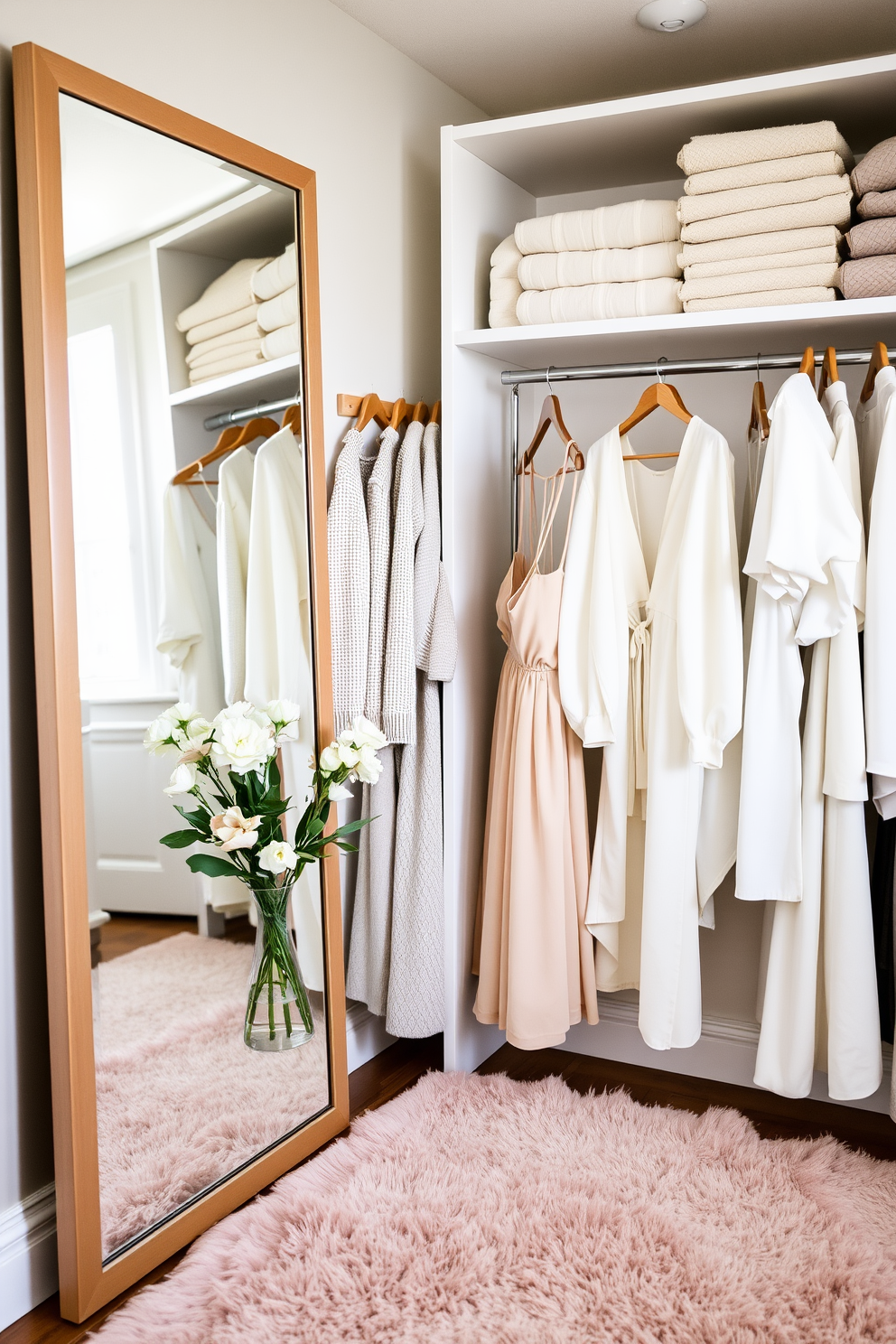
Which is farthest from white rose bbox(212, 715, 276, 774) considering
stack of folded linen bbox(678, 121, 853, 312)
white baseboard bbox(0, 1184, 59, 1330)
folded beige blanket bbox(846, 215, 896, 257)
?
folded beige blanket bbox(846, 215, 896, 257)

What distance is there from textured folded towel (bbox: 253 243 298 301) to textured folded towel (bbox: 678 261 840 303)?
80cm

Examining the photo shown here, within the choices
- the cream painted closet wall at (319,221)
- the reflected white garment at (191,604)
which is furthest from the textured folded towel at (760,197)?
the reflected white garment at (191,604)

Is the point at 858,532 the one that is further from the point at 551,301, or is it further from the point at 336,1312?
the point at 336,1312

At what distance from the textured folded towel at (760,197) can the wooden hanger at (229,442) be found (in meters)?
0.95

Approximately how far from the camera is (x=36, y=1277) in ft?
5.57

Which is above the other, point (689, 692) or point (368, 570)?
point (368, 570)

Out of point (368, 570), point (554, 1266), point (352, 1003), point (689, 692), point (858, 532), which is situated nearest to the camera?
point (554, 1266)

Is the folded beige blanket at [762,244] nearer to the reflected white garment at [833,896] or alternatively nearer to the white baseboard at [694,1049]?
the reflected white garment at [833,896]

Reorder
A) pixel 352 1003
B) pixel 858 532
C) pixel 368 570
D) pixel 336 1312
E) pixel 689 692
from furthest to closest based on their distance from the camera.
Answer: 1. pixel 352 1003
2. pixel 368 570
3. pixel 689 692
4. pixel 858 532
5. pixel 336 1312

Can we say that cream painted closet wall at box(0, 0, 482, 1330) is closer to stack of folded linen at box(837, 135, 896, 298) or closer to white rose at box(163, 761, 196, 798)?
white rose at box(163, 761, 196, 798)

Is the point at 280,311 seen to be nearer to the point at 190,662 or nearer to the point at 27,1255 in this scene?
the point at 190,662

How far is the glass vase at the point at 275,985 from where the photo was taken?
2053mm

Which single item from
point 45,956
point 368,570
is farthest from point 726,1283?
point 368,570

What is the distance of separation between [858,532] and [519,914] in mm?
1054
